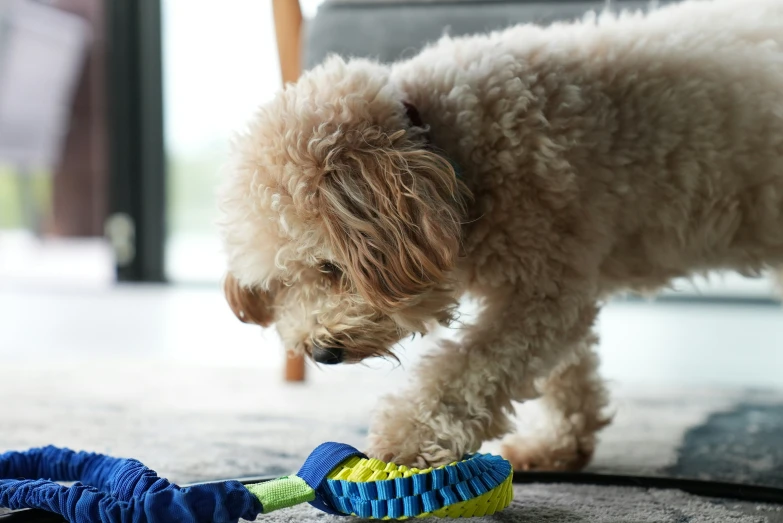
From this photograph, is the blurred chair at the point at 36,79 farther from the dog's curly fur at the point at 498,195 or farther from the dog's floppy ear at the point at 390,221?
the dog's floppy ear at the point at 390,221

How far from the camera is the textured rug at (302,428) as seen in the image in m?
1.02

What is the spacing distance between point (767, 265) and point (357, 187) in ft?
2.35

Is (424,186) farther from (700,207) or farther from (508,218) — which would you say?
(700,207)

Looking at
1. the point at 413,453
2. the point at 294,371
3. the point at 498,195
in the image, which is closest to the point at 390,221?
the point at 498,195

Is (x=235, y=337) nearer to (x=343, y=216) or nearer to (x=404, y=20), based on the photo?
(x=404, y=20)

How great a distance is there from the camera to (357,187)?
39.8 inches

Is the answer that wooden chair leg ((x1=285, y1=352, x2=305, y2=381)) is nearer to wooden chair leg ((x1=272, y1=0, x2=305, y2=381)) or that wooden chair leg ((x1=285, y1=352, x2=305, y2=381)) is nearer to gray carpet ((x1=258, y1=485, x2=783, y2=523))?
wooden chair leg ((x1=272, y1=0, x2=305, y2=381))

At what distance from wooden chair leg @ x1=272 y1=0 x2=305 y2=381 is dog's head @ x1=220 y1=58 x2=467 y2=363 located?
52 cm

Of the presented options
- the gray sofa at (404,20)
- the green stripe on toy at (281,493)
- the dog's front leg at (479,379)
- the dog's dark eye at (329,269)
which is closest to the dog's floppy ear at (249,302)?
the dog's dark eye at (329,269)

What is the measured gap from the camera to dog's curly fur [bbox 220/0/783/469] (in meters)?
1.01

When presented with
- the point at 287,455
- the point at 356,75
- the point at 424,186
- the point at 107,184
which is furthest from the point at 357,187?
the point at 107,184

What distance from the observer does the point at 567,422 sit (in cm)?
133

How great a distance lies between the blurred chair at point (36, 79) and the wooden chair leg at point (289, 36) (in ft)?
9.23

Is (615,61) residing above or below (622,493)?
above
